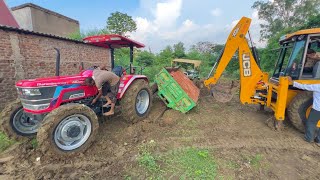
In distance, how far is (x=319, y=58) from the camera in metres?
4.36

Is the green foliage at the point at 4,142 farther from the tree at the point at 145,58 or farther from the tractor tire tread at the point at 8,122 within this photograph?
the tree at the point at 145,58

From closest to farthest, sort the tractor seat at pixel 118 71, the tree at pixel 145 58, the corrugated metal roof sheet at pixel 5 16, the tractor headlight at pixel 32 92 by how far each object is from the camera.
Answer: the tractor headlight at pixel 32 92
the tractor seat at pixel 118 71
the corrugated metal roof sheet at pixel 5 16
the tree at pixel 145 58

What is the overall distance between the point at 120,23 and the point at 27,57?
694 inches

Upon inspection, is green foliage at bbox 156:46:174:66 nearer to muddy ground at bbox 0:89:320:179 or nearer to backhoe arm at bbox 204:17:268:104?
backhoe arm at bbox 204:17:268:104

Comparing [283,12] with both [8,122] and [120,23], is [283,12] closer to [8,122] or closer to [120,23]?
[120,23]

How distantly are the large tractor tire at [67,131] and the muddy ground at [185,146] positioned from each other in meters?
0.18

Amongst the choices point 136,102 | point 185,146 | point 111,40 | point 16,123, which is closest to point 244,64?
point 185,146

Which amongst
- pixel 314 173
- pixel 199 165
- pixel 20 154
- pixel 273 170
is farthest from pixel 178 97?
pixel 20 154

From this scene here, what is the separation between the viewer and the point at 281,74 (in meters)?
4.91

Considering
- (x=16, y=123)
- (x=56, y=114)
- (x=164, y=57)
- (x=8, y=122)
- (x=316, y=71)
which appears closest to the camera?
(x=56, y=114)

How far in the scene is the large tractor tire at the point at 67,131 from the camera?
300cm

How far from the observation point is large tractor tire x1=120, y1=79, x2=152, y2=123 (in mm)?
4539

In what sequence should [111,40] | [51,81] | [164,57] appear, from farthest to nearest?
[164,57] → [111,40] → [51,81]

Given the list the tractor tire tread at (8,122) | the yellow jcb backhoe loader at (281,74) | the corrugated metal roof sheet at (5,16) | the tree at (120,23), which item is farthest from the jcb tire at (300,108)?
the tree at (120,23)
